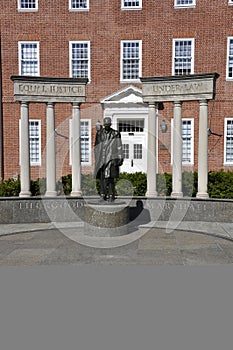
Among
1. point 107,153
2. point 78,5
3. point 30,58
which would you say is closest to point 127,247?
point 107,153

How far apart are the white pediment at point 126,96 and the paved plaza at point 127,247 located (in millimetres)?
9394

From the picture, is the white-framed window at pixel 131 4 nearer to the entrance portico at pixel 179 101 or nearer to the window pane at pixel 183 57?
the window pane at pixel 183 57

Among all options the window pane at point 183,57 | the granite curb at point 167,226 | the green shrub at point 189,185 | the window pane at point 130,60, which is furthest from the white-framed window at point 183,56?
the granite curb at point 167,226

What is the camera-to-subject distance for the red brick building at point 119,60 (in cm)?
1916

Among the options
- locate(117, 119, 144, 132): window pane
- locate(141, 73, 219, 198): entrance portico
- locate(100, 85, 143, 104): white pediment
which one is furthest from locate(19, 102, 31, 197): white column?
locate(117, 119, 144, 132): window pane

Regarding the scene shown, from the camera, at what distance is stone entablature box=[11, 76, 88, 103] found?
12.1 m

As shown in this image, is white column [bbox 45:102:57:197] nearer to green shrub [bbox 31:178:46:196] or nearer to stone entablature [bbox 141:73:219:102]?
green shrub [bbox 31:178:46:196]

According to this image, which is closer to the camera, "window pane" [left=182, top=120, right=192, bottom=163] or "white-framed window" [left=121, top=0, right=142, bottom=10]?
"white-framed window" [left=121, top=0, right=142, bottom=10]

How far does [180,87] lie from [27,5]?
495 inches

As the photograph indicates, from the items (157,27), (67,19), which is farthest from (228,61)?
(67,19)

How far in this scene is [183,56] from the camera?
19422 millimetres

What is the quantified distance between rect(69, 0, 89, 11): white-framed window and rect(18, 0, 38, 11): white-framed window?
6.54ft

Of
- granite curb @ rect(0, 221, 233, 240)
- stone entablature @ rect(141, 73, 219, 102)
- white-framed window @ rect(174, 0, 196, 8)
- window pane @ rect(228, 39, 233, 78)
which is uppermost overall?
white-framed window @ rect(174, 0, 196, 8)

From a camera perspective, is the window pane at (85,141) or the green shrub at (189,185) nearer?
the green shrub at (189,185)
